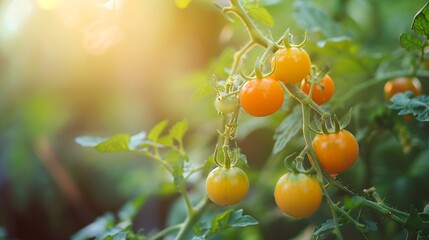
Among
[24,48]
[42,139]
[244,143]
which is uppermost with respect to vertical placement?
[24,48]

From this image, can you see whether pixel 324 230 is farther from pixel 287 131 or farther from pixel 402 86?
pixel 402 86

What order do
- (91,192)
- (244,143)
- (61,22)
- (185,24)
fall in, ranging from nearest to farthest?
(244,143)
(61,22)
(185,24)
(91,192)

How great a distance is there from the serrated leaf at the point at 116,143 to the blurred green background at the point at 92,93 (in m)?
0.64

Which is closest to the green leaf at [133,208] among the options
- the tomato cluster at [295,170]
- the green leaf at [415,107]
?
the tomato cluster at [295,170]

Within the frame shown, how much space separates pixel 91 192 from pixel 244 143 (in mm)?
780

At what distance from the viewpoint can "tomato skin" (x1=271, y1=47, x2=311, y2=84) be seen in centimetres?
60

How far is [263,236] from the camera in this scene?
1228mm

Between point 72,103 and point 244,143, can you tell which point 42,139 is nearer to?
point 72,103

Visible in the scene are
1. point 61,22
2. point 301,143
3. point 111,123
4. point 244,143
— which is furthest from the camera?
point 111,123

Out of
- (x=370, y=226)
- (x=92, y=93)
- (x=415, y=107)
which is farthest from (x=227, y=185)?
(x=92, y=93)

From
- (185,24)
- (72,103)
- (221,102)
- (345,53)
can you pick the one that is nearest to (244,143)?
(185,24)

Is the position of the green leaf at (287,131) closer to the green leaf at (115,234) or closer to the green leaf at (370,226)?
the green leaf at (370,226)

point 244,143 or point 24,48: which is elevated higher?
point 24,48

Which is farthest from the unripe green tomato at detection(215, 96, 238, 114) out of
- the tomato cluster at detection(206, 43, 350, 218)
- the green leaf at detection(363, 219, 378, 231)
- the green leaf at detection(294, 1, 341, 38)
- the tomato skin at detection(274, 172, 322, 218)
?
the green leaf at detection(294, 1, 341, 38)
